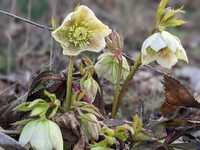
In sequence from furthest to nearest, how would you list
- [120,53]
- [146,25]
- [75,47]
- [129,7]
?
[146,25] → [129,7] → [120,53] → [75,47]

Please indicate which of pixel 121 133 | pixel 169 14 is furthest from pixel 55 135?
pixel 169 14

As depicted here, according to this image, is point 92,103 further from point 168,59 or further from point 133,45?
point 133,45

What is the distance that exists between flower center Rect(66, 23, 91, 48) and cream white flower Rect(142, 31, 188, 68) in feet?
0.43

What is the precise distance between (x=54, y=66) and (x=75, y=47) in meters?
0.36

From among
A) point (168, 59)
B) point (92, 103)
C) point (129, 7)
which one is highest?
point (129, 7)

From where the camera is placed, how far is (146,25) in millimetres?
4035

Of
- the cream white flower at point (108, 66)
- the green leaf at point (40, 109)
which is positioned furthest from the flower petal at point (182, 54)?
the green leaf at point (40, 109)

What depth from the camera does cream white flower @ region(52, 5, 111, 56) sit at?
1.23 m

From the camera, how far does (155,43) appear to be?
124 centimetres

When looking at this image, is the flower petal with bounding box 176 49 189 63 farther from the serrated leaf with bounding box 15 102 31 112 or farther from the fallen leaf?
the serrated leaf with bounding box 15 102 31 112

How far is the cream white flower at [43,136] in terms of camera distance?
1.18m

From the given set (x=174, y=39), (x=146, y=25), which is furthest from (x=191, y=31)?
(x=174, y=39)

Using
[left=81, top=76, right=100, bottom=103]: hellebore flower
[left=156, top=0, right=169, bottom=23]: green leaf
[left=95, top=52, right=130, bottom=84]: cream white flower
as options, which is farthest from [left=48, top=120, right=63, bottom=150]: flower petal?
[left=156, top=0, right=169, bottom=23]: green leaf

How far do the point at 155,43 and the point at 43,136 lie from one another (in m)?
0.32
